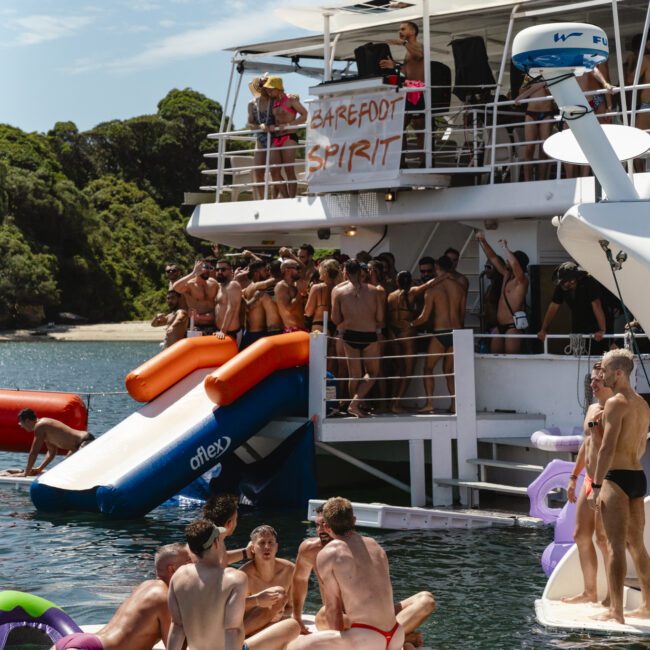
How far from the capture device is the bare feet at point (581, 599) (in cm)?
1064

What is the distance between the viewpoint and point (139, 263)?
8194cm

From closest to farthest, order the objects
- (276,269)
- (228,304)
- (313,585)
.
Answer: (313,585) → (228,304) → (276,269)

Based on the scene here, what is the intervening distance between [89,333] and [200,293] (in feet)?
208

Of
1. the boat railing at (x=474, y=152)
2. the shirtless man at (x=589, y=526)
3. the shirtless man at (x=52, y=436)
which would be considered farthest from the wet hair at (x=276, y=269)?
the shirtless man at (x=589, y=526)

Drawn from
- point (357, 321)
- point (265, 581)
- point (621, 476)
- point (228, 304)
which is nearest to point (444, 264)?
point (357, 321)

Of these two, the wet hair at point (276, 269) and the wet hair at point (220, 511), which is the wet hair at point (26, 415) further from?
the wet hair at point (220, 511)

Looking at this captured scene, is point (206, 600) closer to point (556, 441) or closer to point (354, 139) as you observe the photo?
point (556, 441)

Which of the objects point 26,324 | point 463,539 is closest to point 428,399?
point 463,539

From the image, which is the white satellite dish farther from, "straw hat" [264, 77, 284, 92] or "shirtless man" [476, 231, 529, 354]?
"straw hat" [264, 77, 284, 92]

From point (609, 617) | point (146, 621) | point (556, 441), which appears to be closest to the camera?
point (146, 621)

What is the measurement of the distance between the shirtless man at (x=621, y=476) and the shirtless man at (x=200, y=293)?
28.0 feet

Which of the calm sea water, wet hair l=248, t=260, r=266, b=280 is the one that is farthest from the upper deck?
the calm sea water

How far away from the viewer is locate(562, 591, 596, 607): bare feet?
10641mm

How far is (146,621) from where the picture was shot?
8.62 m
